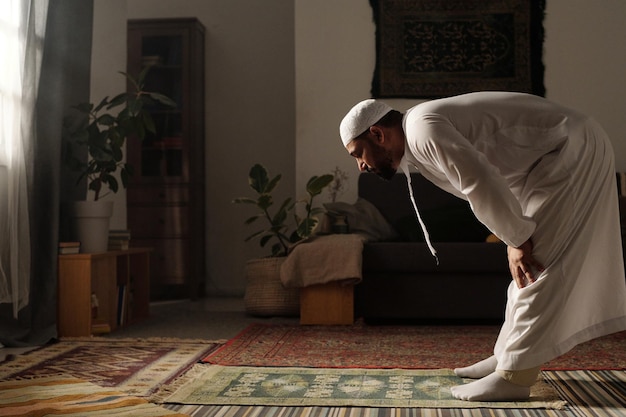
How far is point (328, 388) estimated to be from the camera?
240 centimetres

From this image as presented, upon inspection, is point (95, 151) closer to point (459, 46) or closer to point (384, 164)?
point (384, 164)

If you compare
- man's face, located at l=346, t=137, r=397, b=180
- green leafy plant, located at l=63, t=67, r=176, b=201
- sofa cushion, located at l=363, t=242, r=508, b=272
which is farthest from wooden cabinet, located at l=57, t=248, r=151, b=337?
man's face, located at l=346, t=137, r=397, b=180

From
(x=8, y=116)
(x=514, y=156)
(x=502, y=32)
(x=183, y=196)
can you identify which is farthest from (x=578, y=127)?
(x=183, y=196)

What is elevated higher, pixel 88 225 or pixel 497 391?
pixel 88 225

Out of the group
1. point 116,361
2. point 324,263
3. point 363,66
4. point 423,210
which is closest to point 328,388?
point 116,361

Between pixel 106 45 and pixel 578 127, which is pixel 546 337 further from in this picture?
pixel 106 45

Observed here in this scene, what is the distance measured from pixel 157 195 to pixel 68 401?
3402 millimetres

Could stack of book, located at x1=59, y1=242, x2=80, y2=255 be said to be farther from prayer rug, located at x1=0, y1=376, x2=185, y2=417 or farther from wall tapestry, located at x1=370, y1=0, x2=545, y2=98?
wall tapestry, located at x1=370, y1=0, x2=545, y2=98

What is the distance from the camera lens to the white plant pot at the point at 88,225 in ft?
12.4

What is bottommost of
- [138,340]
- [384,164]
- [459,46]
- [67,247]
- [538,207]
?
[138,340]

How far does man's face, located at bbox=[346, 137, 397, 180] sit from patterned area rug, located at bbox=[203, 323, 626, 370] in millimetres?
Result: 845

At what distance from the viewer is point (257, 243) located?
595cm

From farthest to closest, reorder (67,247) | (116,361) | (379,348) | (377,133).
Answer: (67,247) < (379,348) < (116,361) < (377,133)

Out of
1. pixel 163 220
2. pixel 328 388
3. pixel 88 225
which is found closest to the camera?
pixel 328 388
